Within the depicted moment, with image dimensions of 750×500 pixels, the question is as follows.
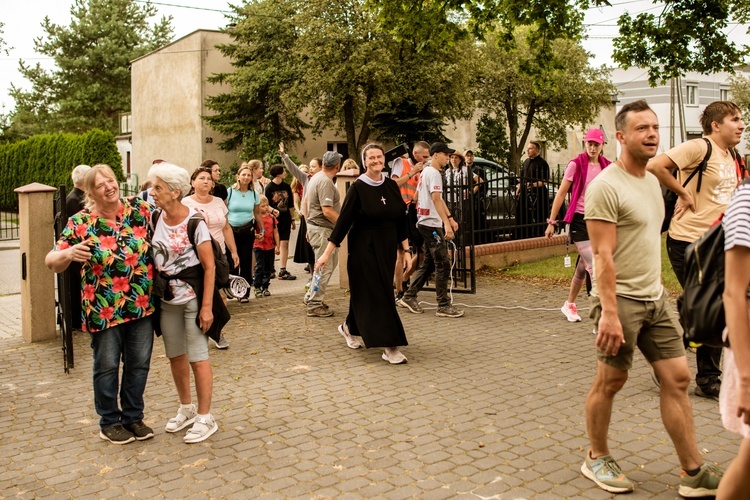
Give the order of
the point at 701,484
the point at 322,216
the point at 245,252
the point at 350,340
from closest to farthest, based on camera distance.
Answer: the point at 701,484 < the point at 350,340 < the point at 322,216 < the point at 245,252

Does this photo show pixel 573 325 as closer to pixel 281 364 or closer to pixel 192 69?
pixel 281 364

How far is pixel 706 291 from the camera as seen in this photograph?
10.7 ft

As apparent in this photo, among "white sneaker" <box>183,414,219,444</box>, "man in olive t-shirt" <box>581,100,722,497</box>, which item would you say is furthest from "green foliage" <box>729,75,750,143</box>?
"white sneaker" <box>183,414,219,444</box>

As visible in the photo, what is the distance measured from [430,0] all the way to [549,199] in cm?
466

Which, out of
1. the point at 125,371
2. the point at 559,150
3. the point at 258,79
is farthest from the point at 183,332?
the point at 559,150

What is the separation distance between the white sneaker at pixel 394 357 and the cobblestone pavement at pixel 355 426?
93 mm

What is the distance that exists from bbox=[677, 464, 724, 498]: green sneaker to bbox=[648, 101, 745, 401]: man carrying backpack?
2030mm

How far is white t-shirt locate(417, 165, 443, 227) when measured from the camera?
974 cm

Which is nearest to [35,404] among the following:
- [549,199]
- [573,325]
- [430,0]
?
[573,325]

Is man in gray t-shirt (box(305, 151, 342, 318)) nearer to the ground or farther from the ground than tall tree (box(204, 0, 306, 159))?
nearer to the ground

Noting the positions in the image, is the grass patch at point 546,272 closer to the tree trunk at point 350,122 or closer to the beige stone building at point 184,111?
the tree trunk at point 350,122

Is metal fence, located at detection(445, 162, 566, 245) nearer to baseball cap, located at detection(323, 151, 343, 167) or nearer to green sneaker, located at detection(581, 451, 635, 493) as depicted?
baseball cap, located at detection(323, 151, 343, 167)

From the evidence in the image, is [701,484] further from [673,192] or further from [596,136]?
[596,136]

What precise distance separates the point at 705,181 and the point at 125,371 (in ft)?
14.3
